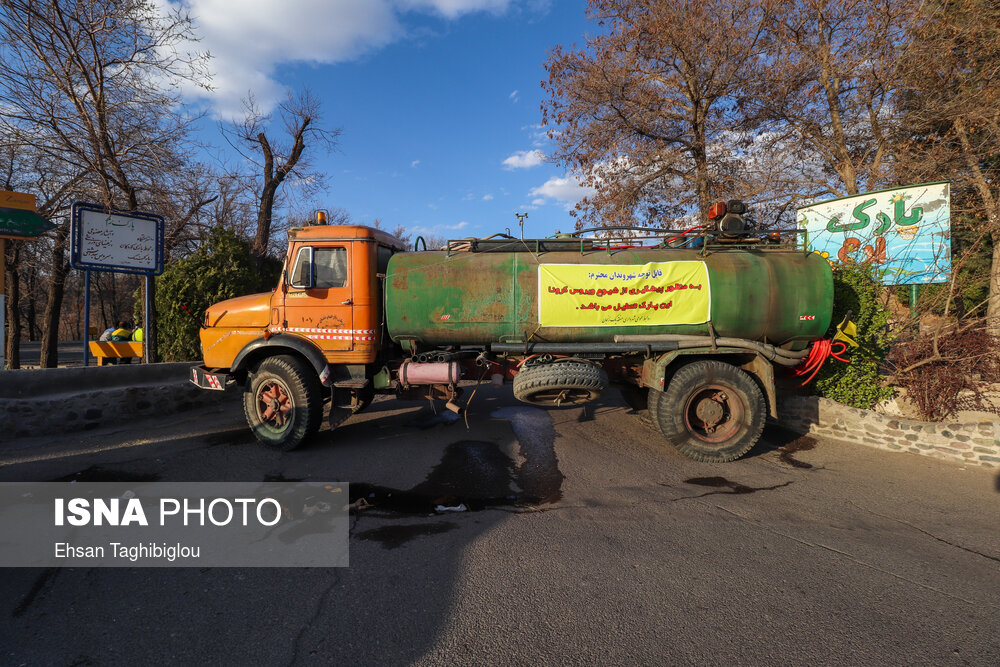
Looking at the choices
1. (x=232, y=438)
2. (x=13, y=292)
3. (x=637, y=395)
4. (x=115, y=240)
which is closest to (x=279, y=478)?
(x=232, y=438)

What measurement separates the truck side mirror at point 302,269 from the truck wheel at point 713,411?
15.5ft

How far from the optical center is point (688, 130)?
13586 millimetres

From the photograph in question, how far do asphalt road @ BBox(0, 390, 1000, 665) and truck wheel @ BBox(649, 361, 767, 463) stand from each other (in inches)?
9.5

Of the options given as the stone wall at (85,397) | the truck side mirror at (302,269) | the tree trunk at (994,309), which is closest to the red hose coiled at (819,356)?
the tree trunk at (994,309)

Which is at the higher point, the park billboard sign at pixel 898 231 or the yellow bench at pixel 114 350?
the park billboard sign at pixel 898 231

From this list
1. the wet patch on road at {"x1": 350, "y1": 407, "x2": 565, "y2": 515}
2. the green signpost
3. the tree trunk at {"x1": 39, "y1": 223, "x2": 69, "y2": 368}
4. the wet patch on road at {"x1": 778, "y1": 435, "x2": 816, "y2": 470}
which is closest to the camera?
the wet patch on road at {"x1": 350, "y1": 407, "x2": 565, "y2": 515}

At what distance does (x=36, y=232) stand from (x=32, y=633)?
7.64 metres

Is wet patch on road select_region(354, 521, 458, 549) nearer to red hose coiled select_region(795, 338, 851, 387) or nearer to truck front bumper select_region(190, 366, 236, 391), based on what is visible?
truck front bumper select_region(190, 366, 236, 391)

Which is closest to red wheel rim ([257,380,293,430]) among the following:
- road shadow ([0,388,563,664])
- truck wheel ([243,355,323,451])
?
truck wheel ([243,355,323,451])

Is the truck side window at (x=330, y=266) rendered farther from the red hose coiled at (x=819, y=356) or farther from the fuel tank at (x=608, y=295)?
the red hose coiled at (x=819, y=356)

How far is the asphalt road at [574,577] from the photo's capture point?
2.52 m

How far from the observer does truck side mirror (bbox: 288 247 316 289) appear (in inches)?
236

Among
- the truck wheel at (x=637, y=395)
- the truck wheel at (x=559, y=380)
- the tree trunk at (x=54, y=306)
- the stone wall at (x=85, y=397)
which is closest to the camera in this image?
the truck wheel at (x=559, y=380)

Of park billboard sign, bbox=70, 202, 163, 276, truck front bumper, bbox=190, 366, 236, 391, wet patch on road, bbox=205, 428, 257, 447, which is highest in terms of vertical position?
park billboard sign, bbox=70, 202, 163, 276
